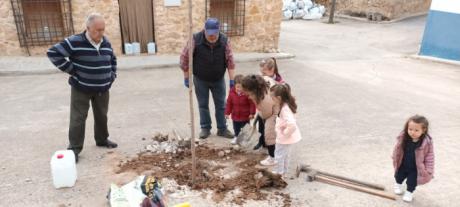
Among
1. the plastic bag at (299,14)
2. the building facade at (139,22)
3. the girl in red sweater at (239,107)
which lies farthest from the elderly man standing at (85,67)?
the plastic bag at (299,14)

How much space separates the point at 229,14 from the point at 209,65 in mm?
6647

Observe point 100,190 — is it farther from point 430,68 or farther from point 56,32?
point 430,68

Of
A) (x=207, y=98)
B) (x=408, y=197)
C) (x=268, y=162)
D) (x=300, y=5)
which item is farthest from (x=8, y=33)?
(x=300, y=5)

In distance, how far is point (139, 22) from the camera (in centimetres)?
1088

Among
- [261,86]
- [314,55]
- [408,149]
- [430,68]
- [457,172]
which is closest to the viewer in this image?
[408,149]

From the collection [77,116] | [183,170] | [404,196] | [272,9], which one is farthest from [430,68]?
[77,116]

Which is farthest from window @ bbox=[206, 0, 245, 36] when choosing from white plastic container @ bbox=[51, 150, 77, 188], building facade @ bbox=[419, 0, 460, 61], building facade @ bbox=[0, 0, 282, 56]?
white plastic container @ bbox=[51, 150, 77, 188]

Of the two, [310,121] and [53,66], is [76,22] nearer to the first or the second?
[53,66]

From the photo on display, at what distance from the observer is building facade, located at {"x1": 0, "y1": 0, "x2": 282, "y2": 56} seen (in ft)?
32.3

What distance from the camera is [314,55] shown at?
12711 mm

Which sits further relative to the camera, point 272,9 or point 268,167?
point 272,9

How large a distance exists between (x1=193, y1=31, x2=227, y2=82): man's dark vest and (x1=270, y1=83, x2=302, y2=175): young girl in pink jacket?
1.12 m

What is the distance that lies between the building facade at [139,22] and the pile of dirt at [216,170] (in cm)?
561

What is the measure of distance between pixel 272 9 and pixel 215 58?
7.06 meters
